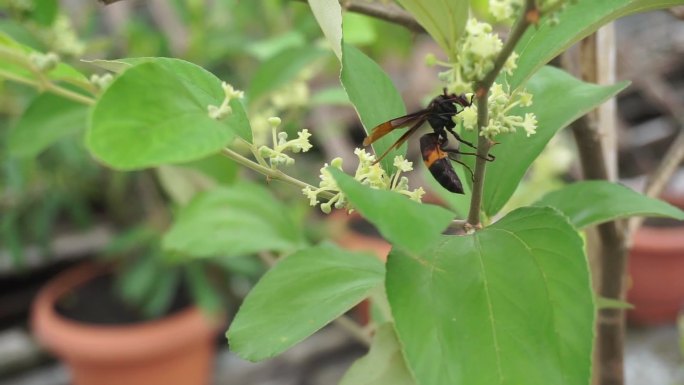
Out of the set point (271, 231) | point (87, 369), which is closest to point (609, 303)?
point (271, 231)

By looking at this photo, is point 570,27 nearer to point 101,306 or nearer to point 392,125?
point 392,125

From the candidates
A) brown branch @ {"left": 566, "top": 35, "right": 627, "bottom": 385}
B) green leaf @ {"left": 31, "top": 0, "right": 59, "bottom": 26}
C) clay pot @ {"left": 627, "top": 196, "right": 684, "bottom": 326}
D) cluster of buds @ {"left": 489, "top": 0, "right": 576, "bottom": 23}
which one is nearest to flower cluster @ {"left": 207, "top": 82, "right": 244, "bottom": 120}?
cluster of buds @ {"left": 489, "top": 0, "right": 576, "bottom": 23}

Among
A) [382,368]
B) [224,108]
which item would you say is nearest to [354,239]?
[382,368]

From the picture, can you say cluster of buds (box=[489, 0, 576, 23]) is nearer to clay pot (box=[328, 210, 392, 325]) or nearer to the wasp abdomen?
the wasp abdomen

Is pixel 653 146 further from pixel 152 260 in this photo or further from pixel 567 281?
pixel 567 281

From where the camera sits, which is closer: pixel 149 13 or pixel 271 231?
pixel 271 231

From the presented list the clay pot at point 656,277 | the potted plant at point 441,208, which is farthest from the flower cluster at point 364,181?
the clay pot at point 656,277

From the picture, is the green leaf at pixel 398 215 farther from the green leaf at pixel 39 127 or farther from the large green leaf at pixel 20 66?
the green leaf at pixel 39 127
